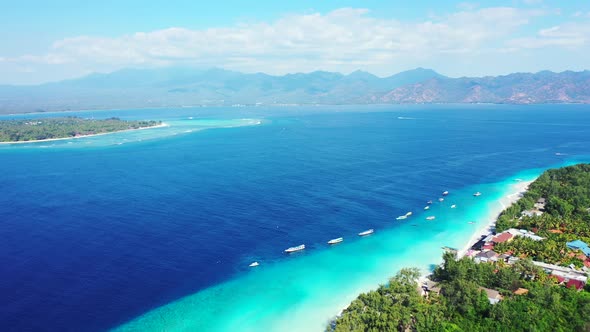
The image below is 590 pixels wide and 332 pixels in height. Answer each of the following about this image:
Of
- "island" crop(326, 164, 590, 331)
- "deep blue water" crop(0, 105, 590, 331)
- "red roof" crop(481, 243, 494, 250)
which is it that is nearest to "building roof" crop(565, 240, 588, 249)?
"island" crop(326, 164, 590, 331)

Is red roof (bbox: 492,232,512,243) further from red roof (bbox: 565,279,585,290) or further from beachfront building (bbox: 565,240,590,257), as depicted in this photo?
red roof (bbox: 565,279,585,290)

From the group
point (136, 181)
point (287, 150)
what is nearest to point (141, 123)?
point (287, 150)

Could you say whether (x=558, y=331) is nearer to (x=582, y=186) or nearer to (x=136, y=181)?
(x=582, y=186)

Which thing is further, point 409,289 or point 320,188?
point 320,188

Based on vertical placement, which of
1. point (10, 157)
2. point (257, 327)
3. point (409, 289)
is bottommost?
point (257, 327)

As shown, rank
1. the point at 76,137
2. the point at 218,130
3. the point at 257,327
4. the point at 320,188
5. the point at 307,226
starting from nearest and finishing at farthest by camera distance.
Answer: the point at 257,327, the point at 307,226, the point at 320,188, the point at 76,137, the point at 218,130

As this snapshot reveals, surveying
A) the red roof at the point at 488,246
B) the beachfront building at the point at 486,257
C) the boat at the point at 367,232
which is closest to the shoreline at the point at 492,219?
the red roof at the point at 488,246
